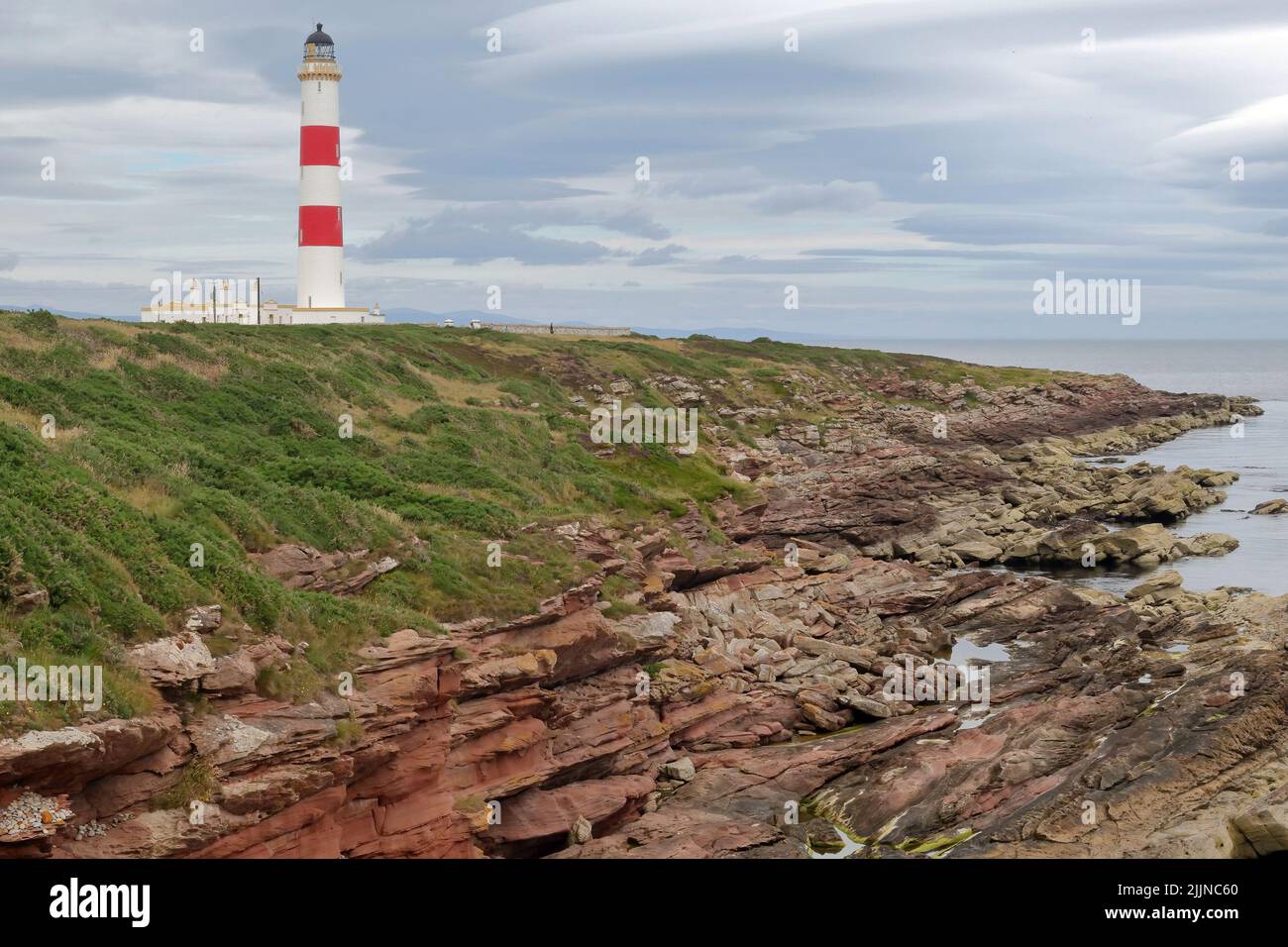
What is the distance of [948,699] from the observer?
1200 inches

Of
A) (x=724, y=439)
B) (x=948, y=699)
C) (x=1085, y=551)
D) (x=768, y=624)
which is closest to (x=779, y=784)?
(x=948, y=699)

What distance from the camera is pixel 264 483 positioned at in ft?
90.6

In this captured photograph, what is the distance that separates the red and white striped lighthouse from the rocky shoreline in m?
32.9

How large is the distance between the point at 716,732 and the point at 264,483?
11.4 m

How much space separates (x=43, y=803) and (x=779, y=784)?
1458cm

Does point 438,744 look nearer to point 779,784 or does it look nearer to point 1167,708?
point 779,784

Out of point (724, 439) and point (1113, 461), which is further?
point (1113, 461)

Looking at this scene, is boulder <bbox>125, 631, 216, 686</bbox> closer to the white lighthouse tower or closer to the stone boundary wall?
the white lighthouse tower

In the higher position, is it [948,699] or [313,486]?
[313,486]

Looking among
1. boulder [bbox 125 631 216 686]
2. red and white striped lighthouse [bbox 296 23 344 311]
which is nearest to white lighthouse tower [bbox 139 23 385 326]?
red and white striped lighthouse [bbox 296 23 344 311]

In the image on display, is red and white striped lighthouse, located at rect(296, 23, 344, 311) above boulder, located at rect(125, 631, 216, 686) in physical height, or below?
above

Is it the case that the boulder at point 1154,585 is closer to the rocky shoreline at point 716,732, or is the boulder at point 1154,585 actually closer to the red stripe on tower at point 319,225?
the rocky shoreline at point 716,732

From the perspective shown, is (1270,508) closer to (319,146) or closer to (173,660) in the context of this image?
(319,146)

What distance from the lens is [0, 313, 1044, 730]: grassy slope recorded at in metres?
18.8
